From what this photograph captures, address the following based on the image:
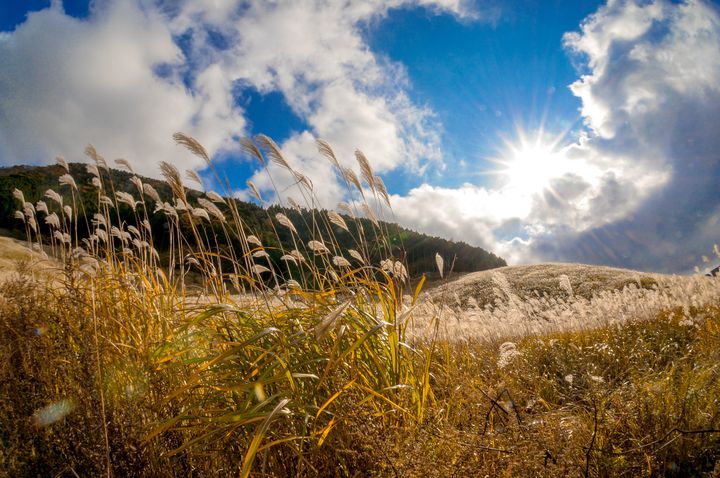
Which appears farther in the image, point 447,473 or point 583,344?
point 583,344

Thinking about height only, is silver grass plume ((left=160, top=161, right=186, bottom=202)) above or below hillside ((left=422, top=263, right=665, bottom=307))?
below

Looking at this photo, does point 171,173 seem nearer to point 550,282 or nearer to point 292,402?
point 292,402

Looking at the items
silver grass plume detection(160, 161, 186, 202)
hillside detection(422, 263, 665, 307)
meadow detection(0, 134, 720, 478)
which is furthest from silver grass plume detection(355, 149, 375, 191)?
hillside detection(422, 263, 665, 307)

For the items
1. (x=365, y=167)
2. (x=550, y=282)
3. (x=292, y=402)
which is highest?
(x=550, y=282)

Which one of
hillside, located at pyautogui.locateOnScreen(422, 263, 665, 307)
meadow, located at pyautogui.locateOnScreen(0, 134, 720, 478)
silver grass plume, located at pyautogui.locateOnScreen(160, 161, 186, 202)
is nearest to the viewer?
meadow, located at pyautogui.locateOnScreen(0, 134, 720, 478)

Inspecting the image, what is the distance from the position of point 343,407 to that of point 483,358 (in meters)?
3.33

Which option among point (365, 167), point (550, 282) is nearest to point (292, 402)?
point (365, 167)

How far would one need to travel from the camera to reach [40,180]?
34.6 metres

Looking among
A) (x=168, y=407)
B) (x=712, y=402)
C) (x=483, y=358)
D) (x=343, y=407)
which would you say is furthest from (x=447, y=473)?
(x=483, y=358)

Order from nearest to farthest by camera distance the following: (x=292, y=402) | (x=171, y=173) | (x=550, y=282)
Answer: (x=292, y=402) → (x=171, y=173) → (x=550, y=282)

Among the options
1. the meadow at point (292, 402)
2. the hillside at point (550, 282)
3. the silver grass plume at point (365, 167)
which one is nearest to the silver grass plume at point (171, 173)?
the meadow at point (292, 402)

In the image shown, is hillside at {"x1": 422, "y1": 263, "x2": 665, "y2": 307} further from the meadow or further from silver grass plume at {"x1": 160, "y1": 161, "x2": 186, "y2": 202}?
silver grass plume at {"x1": 160, "y1": 161, "x2": 186, "y2": 202}

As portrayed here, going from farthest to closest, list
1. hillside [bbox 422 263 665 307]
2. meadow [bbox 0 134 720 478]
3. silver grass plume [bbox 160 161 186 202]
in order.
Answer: hillside [bbox 422 263 665 307]
silver grass plume [bbox 160 161 186 202]
meadow [bbox 0 134 720 478]

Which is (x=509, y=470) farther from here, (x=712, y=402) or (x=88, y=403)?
(x=88, y=403)
